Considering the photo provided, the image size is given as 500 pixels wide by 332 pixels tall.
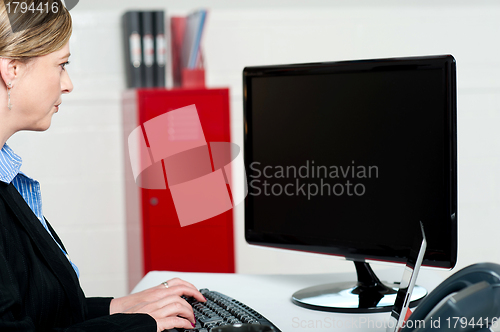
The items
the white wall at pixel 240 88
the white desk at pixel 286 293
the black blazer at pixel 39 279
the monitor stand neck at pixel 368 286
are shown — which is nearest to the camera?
the black blazer at pixel 39 279

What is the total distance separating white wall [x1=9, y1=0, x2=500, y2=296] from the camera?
8.74ft

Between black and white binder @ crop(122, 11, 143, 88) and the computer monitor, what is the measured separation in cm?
141

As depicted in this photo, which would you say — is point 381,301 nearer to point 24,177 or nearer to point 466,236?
point 24,177

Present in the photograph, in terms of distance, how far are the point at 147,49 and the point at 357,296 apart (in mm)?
1780

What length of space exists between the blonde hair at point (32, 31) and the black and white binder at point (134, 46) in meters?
1.45

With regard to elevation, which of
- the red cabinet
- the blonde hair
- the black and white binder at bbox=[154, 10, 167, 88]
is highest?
the black and white binder at bbox=[154, 10, 167, 88]

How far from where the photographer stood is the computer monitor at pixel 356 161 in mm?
969

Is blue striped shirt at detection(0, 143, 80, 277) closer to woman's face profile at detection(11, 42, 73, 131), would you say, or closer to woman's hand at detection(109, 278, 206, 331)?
woman's face profile at detection(11, 42, 73, 131)

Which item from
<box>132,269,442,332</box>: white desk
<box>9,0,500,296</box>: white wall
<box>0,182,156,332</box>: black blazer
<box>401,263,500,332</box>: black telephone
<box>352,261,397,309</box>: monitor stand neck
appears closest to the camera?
<box>401,263,500,332</box>: black telephone

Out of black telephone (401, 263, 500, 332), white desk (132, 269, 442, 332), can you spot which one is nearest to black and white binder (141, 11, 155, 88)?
white desk (132, 269, 442, 332)

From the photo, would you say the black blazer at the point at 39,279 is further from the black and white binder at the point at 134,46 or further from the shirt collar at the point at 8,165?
the black and white binder at the point at 134,46

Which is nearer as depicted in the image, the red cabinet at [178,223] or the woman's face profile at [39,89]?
the woman's face profile at [39,89]

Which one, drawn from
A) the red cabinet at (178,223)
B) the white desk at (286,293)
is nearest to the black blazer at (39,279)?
the white desk at (286,293)

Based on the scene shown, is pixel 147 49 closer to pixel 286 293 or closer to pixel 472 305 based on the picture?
pixel 286 293
